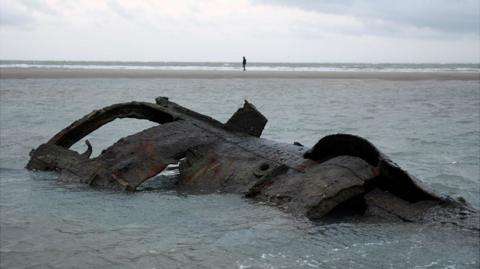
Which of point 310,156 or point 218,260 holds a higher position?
point 310,156

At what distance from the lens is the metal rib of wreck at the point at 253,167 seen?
5.50m

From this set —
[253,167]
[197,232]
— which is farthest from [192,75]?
[197,232]

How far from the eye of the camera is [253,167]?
705 centimetres

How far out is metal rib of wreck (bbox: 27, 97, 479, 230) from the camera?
5.50 m

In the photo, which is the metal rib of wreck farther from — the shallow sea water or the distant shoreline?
the distant shoreline

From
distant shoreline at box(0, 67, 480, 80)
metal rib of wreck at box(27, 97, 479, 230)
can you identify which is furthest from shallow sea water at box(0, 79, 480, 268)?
distant shoreline at box(0, 67, 480, 80)

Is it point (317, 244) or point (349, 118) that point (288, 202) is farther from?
point (349, 118)

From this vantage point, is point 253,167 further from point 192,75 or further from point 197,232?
point 192,75

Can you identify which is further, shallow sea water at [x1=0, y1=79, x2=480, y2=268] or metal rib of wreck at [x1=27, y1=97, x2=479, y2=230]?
metal rib of wreck at [x1=27, y1=97, x2=479, y2=230]

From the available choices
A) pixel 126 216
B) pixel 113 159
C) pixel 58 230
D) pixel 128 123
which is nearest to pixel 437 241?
pixel 126 216

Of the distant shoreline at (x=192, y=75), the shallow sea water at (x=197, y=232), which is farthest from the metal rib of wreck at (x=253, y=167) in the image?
the distant shoreline at (x=192, y=75)

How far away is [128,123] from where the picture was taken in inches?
611

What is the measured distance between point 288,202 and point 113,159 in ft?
9.39

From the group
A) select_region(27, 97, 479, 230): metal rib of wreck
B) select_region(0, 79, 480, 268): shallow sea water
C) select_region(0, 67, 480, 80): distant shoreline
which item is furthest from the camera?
select_region(0, 67, 480, 80): distant shoreline
